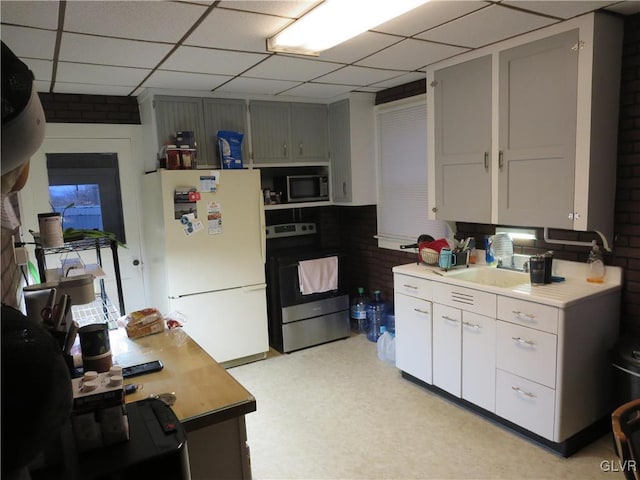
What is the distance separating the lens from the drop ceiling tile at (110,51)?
2387mm

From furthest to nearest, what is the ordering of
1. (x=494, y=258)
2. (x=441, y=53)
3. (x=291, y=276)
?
(x=291, y=276), (x=494, y=258), (x=441, y=53)

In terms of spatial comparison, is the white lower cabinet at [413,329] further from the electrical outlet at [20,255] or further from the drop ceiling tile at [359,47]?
the electrical outlet at [20,255]

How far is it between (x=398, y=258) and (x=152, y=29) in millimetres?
2808

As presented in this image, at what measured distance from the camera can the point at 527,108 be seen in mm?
2699

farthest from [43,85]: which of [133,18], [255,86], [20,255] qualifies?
[20,255]

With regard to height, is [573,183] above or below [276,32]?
below

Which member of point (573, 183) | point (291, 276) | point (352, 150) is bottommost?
point (291, 276)

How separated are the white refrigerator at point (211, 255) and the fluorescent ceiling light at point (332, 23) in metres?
1.44

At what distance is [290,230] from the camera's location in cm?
455

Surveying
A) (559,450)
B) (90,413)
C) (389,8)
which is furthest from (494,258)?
(90,413)

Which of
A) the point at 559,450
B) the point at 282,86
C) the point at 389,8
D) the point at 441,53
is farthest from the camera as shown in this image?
the point at 282,86

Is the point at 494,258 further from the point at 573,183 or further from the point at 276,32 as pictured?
the point at 276,32

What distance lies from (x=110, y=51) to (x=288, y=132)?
6.28ft

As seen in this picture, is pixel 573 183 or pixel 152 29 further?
pixel 573 183
